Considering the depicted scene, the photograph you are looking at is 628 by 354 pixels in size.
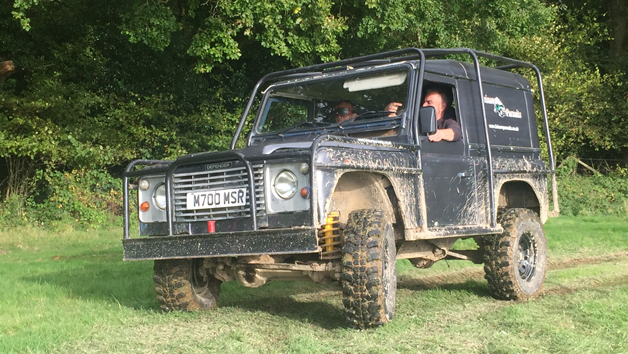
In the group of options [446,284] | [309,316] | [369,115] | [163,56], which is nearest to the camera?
[309,316]

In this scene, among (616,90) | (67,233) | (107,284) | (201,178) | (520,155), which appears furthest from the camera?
(616,90)

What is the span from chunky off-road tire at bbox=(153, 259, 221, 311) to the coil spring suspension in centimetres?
150

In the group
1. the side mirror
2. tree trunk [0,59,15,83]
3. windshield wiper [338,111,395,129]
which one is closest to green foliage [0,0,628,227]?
tree trunk [0,59,15,83]

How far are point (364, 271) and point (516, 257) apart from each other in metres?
2.73

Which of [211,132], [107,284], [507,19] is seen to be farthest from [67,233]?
[507,19]

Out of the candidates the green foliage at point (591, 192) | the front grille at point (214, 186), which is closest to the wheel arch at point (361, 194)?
the front grille at point (214, 186)

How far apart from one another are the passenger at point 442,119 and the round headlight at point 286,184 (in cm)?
196

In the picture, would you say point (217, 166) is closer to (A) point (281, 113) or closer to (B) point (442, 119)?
(A) point (281, 113)

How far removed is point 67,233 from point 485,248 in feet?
34.0

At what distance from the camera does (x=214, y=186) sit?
562 cm

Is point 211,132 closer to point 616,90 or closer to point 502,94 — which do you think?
point 502,94

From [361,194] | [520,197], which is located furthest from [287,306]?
[520,197]

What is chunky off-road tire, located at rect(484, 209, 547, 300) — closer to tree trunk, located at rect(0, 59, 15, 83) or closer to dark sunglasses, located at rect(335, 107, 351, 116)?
dark sunglasses, located at rect(335, 107, 351, 116)

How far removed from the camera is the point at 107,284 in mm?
8398
